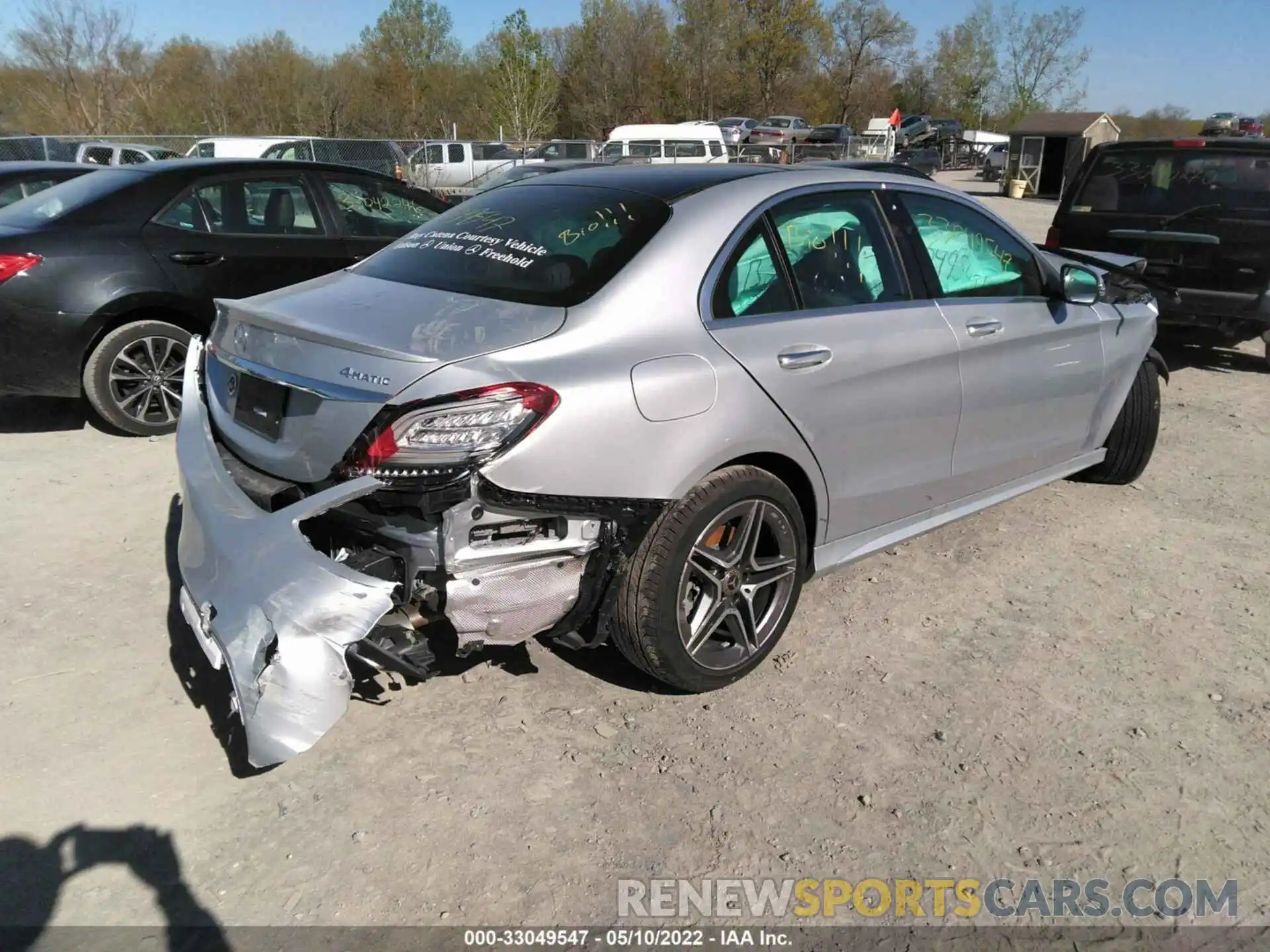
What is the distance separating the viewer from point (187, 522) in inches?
119

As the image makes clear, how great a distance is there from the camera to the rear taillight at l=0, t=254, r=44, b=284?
527 centimetres

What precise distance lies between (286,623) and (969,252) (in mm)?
3125

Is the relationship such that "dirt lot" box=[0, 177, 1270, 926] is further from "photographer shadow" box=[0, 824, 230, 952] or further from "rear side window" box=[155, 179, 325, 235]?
"rear side window" box=[155, 179, 325, 235]

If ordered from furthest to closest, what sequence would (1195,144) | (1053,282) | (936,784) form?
(1195,144)
(1053,282)
(936,784)

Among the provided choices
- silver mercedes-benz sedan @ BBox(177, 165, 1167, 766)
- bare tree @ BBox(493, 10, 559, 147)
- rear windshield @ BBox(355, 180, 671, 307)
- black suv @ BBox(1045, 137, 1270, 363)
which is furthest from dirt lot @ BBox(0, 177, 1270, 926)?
bare tree @ BBox(493, 10, 559, 147)

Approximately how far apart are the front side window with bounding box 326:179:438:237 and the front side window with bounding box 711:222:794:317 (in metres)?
3.99

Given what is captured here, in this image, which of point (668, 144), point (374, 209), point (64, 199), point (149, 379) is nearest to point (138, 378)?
Answer: point (149, 379)

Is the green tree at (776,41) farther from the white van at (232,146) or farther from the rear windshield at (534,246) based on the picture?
the rear windshield at (534,246)

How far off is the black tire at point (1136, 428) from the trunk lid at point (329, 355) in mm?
3535

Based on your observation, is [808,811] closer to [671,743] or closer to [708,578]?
[671,743]

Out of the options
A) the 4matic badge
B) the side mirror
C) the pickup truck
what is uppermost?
the pickup truck

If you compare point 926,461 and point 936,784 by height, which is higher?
point 926,461

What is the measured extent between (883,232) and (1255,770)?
2.22m

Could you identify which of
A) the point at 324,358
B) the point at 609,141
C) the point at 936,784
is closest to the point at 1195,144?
the point at 936,784
